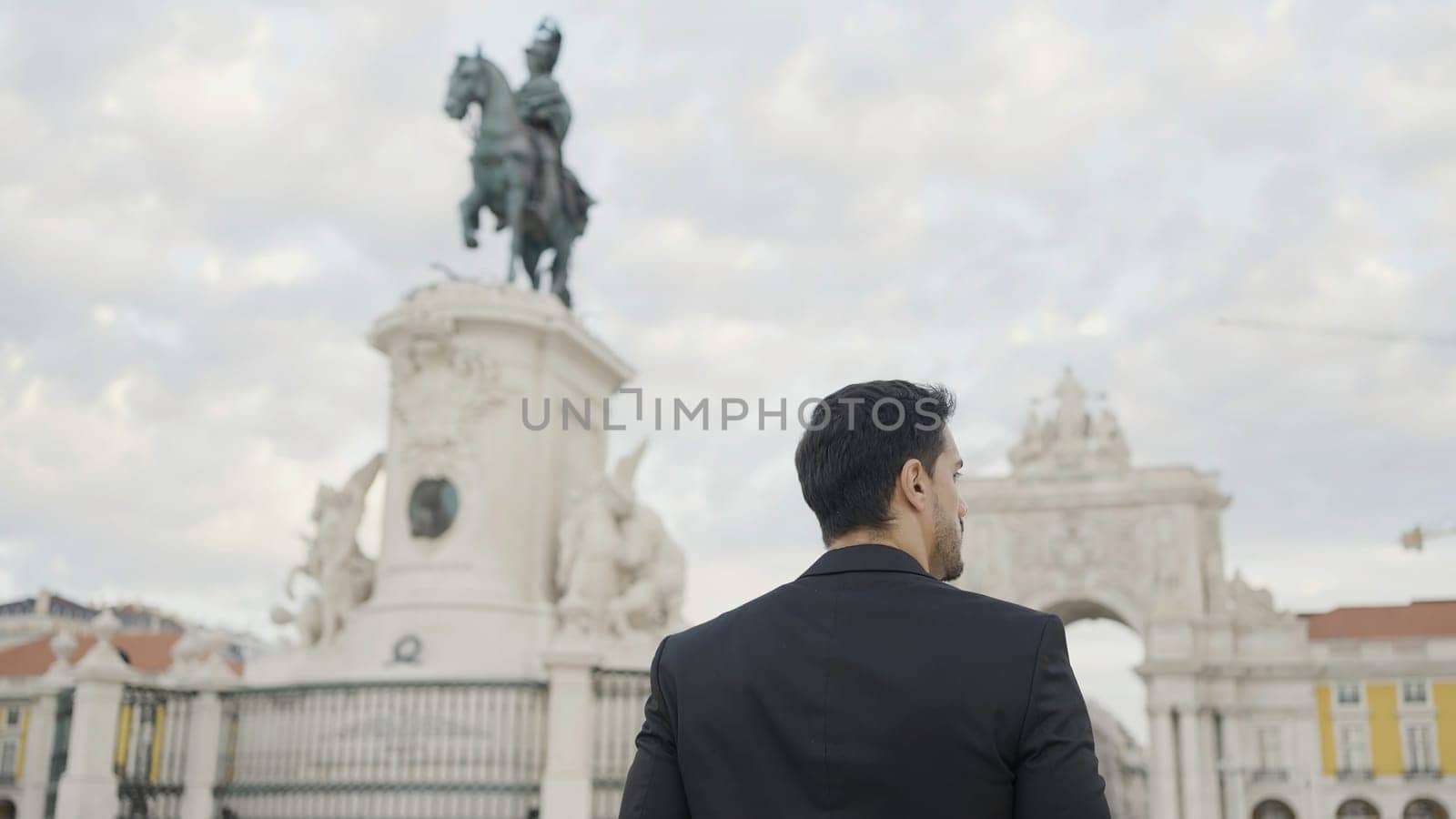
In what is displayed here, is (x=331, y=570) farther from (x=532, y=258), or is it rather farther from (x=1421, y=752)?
(x=1421, y=752)

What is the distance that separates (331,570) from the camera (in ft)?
37.7

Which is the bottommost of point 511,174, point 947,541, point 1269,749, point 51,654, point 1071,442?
point 947,541

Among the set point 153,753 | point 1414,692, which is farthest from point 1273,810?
point 153,753

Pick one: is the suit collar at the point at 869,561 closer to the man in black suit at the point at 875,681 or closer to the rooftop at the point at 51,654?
the man in black suit at the point at 875,681

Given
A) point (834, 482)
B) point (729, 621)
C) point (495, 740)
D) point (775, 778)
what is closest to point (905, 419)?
point (834, 482)

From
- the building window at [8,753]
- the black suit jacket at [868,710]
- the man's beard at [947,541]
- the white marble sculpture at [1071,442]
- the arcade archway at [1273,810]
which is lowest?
the black suit jacket at [868,710]

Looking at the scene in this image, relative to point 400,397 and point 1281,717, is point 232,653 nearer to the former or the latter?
point 1281,717

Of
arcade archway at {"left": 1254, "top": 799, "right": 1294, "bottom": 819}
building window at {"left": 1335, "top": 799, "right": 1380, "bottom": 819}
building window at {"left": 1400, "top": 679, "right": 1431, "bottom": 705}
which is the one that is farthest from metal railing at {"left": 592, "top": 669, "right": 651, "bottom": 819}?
building window at {"left": 1400, "top": 679, "right": 1431, "bottom": 705}

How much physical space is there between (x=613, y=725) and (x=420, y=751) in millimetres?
1348

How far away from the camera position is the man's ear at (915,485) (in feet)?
6.77

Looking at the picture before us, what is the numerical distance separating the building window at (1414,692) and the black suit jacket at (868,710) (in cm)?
5021

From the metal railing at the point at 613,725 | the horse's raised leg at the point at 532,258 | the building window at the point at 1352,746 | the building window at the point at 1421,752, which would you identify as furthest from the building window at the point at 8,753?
the building window at the point at 1421,752

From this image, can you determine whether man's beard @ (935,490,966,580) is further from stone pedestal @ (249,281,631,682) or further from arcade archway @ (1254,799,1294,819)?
arcade archway @ (1254,799,1294,819)

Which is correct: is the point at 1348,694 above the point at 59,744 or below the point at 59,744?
above
